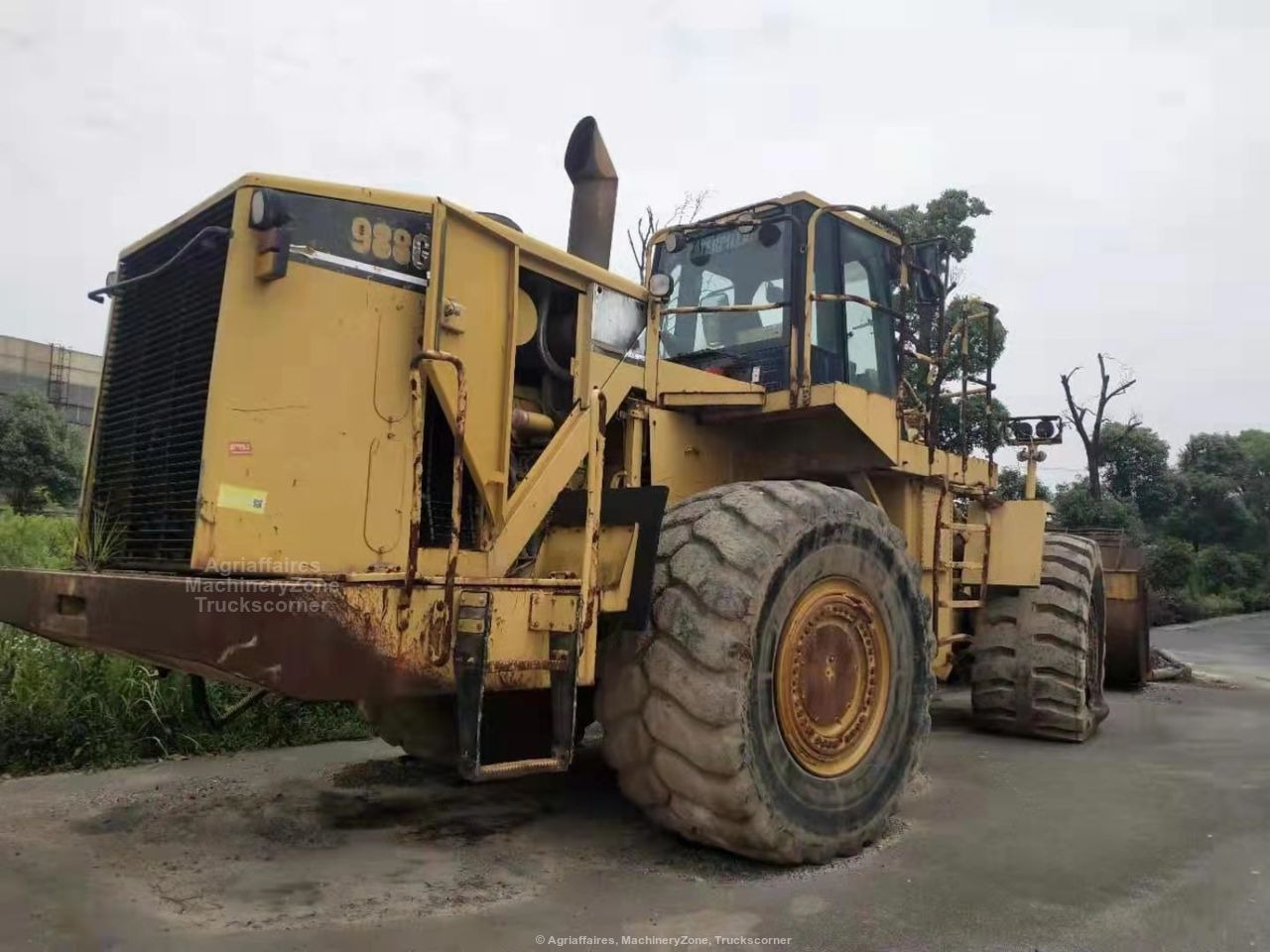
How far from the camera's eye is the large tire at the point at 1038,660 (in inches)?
269

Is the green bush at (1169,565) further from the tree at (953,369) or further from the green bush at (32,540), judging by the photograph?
the green bush at (32,540)

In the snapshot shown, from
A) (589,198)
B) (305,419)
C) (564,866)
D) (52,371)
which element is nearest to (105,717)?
(564,866)

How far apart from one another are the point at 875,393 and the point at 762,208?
4.11ft

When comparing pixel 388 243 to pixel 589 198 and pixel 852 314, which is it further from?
pixel 852 314

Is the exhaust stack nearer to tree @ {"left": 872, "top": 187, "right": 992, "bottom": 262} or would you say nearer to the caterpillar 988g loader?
the caterpillar 988g loader

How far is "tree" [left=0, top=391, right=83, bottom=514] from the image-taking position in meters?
Answer: 20.2

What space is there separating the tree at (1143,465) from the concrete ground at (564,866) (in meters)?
26.4

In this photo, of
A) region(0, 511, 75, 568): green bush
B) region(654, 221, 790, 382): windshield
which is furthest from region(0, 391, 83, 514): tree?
region(654, 221, 790, 382): windshield

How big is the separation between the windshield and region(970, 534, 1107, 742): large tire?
2.89 metres

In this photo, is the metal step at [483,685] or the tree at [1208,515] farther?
the tree at [1208,515]

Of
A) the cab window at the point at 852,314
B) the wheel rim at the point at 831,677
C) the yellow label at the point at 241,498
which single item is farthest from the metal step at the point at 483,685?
the cab window at the point at 852,314

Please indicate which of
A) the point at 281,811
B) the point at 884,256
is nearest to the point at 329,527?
the point at 281,811

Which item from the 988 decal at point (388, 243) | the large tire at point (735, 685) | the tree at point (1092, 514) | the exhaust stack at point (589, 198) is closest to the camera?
the 988 decal at point (388, 243)

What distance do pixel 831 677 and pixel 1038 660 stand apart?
321 cm
